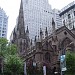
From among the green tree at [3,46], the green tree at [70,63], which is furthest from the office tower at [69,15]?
the green tree at [70,63]

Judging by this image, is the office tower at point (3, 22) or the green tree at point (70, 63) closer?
the green tree at point (70, 63)

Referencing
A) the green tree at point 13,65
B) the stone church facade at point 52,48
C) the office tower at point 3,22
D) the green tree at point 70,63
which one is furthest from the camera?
the office tower at point 3,22

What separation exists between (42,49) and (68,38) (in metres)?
10.6

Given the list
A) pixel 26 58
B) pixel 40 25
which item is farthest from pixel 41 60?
pixel 40 25

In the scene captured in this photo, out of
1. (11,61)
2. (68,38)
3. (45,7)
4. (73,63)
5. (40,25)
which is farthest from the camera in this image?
(45,7)

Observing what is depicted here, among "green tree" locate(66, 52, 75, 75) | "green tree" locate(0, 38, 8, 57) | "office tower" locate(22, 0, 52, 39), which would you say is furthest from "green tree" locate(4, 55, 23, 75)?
"office tower" locate(22, 0, 52, 39)

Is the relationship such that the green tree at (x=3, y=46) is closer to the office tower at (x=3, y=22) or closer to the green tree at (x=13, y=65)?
the green tree at (x=13, y=65)

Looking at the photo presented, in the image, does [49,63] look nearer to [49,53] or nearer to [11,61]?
[49,53]

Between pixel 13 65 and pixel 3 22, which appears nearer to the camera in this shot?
pixel 13 65

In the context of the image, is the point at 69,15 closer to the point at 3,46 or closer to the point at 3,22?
the point at 3,22

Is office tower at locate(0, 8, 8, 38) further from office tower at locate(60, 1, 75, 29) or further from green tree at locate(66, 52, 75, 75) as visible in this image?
green tree at locate(66, 52, 75, 75)

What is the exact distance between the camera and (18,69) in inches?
2288

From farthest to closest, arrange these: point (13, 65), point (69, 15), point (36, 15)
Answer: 1. point (36, 15)
2. point (69, 15)
3. point (13, 65)

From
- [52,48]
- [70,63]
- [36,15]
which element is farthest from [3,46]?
[36,15]
